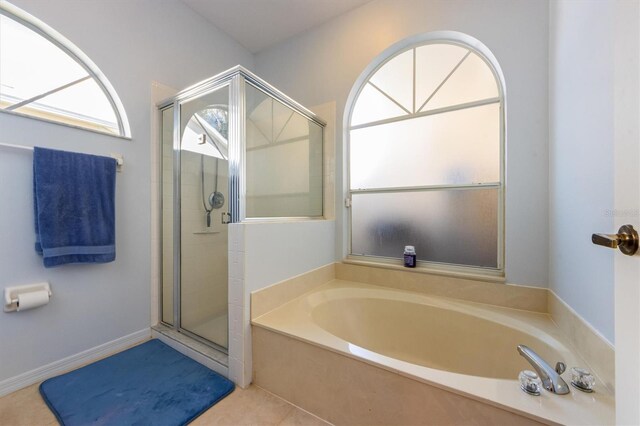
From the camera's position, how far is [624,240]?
0.52m

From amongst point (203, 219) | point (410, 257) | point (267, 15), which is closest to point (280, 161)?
point (203, 219)

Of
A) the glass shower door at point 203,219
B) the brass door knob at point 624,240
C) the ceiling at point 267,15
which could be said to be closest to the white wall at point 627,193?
the brass door knob at point 624,240

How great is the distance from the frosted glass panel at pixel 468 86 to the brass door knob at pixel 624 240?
4.90 feet

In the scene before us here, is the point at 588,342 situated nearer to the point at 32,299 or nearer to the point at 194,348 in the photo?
the point at 194,348

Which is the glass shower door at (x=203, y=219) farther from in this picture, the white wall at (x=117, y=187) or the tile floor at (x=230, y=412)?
the tile floor at (x=230, y=412)

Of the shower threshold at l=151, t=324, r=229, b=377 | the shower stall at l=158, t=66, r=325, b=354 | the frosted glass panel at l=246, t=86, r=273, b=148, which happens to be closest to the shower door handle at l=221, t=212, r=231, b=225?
the shower stall at l=158, t=66, r=325, b=354

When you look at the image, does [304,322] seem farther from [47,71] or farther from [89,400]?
[47,71]

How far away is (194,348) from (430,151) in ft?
A: 7.24

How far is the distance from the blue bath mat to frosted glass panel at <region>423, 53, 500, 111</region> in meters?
2.37

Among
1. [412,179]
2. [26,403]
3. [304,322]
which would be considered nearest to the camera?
[26,403]

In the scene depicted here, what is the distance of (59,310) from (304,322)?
151cm

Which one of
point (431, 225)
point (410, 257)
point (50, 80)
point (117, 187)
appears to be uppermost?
point (50, 80)

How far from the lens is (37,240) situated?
1.40m

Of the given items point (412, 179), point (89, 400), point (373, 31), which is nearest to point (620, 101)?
point (412, 179)
